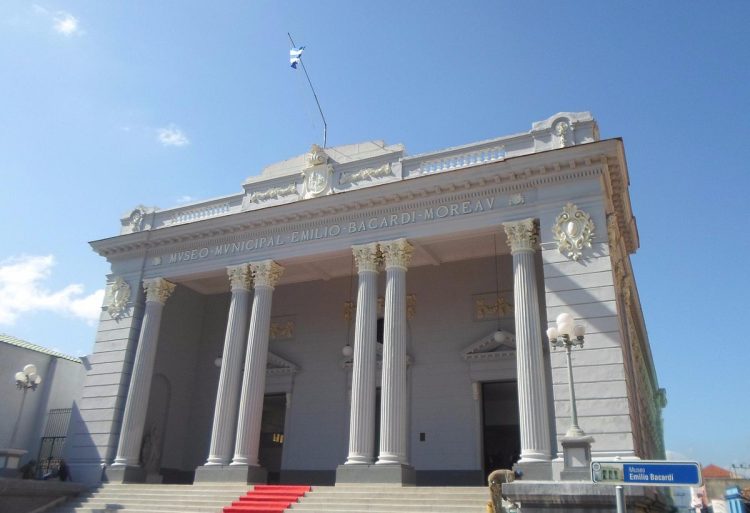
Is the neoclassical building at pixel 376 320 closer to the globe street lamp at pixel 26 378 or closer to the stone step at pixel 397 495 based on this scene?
the stone step at pixel 397 495

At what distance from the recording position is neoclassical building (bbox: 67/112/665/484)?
1816 cm

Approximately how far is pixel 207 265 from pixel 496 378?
11.7m

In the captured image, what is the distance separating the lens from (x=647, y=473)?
7266 mm

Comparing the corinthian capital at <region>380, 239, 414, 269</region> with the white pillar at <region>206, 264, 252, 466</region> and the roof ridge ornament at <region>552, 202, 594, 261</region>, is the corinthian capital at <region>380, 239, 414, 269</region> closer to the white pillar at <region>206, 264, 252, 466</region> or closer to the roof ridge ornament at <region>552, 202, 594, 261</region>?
the roof ridge ornament at <region>552, 202, 594, 261</region>

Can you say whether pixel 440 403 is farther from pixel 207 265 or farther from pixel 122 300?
pixel 122 300

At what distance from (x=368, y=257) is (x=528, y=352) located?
6.37 m

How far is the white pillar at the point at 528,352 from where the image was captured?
1692 cm

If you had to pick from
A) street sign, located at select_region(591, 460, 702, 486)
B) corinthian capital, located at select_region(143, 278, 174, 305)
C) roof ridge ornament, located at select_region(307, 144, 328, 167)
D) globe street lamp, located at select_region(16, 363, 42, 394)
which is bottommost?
street sign, located at select_region(591, 460, 702, 486)

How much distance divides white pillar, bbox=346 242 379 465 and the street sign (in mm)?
12208

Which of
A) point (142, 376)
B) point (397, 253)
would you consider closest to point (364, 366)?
point (397, 253)

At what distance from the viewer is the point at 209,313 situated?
29.6 meters

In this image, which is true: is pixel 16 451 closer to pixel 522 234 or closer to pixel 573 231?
pixel 522 234

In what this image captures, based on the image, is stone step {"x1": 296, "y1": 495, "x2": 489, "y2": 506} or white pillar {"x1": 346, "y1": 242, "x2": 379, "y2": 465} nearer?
stone step {"x1": 296, "y1": 495, "x2": 489, "y2": 506}

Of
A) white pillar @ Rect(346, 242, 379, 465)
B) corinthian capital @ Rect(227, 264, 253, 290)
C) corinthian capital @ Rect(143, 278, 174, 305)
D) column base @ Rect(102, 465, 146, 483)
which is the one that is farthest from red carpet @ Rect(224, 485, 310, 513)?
corinthian capital @ Rect(143, 278, 174, 305)
